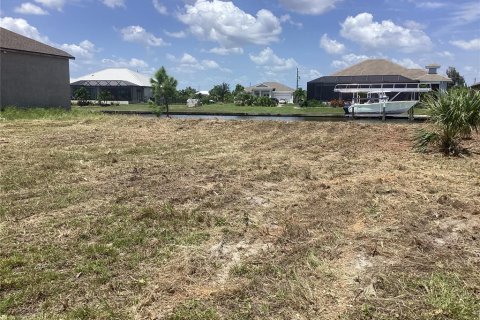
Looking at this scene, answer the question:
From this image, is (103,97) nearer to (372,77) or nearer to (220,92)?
(220,92)

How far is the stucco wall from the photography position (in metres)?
24.6

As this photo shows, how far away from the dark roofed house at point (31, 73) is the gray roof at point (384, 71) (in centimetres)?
4233

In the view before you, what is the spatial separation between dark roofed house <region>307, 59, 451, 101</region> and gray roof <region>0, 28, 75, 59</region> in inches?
1602

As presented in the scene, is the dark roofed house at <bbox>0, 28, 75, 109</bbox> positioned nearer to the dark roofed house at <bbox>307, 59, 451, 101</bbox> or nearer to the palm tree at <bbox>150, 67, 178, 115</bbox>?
the palm tree at <bbox>150, 67, 178, 115</bbox>

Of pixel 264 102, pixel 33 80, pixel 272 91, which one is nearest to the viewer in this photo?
pixel 33 80

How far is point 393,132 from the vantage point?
12.9 m

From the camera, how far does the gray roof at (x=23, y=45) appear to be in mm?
24984

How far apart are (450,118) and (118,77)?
7761 centimetres

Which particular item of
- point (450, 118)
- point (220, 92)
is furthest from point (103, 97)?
point (450, 118)

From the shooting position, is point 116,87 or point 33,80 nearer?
point 33,80

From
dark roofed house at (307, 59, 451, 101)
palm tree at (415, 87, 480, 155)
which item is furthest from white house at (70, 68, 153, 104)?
palm tree at (415, 87, 480, 155)

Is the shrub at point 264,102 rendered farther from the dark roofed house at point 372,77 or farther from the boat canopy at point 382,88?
the boat canopy at point 382,88

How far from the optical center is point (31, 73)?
86.5 feet

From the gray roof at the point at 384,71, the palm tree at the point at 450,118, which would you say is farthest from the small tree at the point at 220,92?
the palm tree at the point at 450,118
